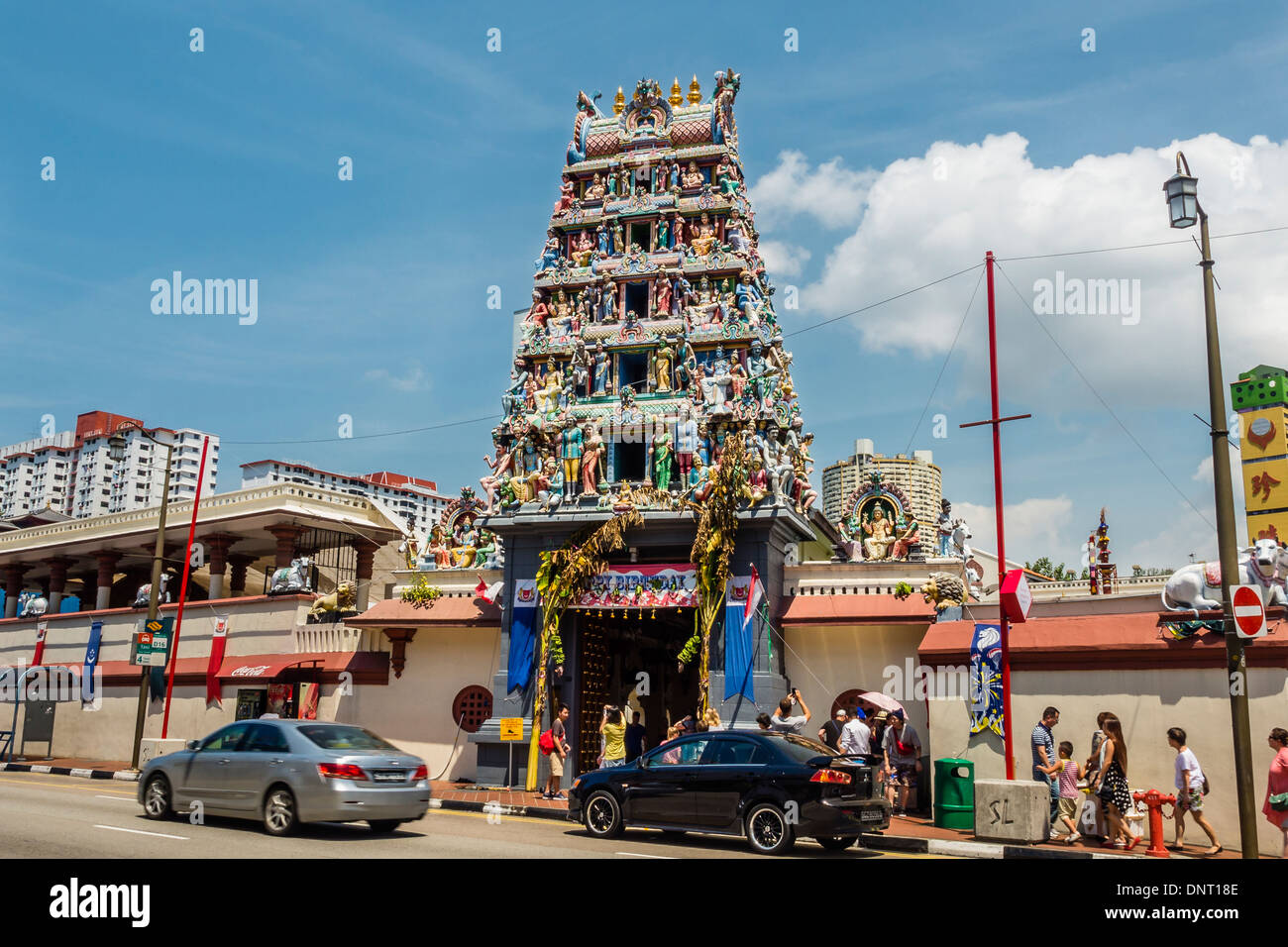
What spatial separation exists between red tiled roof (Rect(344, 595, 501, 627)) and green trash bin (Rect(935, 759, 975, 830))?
12.0 m

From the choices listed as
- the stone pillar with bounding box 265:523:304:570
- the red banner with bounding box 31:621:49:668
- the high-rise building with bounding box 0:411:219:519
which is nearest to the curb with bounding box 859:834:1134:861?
the stone pillar with bounding box 265:523:304:570

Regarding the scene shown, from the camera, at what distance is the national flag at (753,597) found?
22.8 meters

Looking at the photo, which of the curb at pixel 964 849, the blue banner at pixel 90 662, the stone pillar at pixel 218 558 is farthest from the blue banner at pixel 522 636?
the blue banner at pixel 90 662

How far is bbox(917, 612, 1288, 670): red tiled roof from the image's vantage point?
16.8 meters

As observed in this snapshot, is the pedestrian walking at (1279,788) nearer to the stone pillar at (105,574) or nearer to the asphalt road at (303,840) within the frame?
the asphalt road at (303,840)

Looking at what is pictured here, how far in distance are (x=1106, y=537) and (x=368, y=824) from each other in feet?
107

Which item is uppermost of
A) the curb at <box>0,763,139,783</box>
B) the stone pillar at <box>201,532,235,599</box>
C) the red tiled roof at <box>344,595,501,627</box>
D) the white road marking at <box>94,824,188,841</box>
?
the stone pillar at <box>201,532,235,599</box>

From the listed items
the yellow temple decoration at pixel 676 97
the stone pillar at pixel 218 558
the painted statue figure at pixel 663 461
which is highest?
the yellow temple decoration at pixel 676 97

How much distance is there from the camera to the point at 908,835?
1544 centimetres

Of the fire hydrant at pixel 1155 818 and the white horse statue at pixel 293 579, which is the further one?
the white horse statue at pixel 293 579

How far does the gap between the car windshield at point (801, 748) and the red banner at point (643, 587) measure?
30.1 ft

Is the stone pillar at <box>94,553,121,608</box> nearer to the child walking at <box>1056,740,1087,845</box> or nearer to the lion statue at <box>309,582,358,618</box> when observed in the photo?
the lion statue at <box>309,582,358,618</box>
